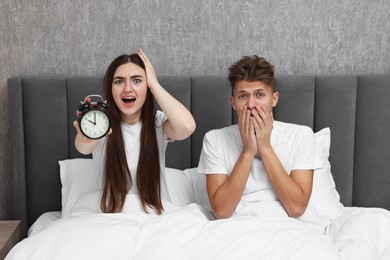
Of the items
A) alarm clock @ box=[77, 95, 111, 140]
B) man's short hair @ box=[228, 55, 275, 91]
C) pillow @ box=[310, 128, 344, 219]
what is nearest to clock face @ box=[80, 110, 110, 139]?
alarm clock @ box=[77, 95, 111, 140]

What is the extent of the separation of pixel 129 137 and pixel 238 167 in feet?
1.56

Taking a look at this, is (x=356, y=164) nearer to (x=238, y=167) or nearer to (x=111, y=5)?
(x=238, y=167)

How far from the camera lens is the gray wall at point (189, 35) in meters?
2.59

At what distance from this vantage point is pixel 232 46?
263 centimetres

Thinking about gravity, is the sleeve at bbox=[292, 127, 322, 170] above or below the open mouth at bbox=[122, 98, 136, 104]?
below

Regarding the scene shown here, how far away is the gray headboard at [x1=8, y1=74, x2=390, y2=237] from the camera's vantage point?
2504 millimetres

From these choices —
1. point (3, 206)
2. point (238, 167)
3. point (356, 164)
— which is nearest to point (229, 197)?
point (238, 167)

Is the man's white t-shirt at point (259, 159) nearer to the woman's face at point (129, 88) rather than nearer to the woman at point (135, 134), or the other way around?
the woman at point (135, 134)

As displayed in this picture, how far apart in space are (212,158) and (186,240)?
0.44 meters

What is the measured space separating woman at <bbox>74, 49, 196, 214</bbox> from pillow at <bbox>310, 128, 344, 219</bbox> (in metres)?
0.68

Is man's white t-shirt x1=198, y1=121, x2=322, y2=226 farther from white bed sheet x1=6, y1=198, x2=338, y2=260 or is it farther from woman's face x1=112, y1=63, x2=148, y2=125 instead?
woman's face x1=112, y1=63, x2=148, y2=125

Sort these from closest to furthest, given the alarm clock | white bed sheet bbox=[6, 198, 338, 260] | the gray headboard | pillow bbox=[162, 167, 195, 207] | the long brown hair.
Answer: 1. white bed sheet bbox=[6, 198, 338, 260]
2. the alarm clock
3. the long brown hair
4. pillow bbox=[162, 167, 195, 207]
5. the gray headboard

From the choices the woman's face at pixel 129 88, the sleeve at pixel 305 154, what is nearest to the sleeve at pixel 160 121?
the woman's face at pixel 129 88

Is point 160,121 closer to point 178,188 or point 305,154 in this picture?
point 178,188
